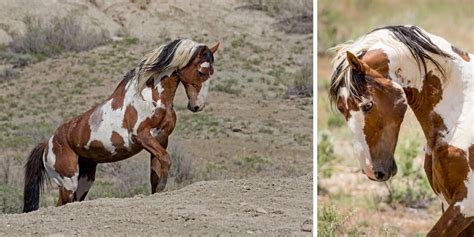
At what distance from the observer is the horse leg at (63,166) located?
8.40 m

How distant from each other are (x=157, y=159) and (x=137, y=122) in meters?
0.28

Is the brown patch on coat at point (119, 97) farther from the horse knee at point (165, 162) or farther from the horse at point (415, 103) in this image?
the horse at point (415, 103)

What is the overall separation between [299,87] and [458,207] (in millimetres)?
7957

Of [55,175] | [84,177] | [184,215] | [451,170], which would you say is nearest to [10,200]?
[84,177]

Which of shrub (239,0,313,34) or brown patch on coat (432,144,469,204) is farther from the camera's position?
shrub (239,0,313,34)

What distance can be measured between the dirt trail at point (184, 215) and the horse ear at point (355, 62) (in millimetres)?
2422

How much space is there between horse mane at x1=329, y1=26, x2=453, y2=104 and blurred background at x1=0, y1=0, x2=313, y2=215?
510 centimetres

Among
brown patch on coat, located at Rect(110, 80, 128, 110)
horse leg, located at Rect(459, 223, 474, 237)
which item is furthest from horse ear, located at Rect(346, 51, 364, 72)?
brown patch on coat, located at Rect(110, 80, 128, 110)

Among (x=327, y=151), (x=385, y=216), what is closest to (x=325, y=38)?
(x=327, y=151)

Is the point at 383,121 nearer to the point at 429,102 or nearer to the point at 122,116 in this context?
the point at 429,102

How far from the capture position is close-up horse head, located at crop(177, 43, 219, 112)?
8.26 m

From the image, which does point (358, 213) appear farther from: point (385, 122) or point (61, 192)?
point (385, 122)

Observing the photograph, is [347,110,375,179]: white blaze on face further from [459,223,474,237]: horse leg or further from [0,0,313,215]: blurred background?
[0,0,313,215]: blurred background

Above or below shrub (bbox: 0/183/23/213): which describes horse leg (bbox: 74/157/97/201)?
above
